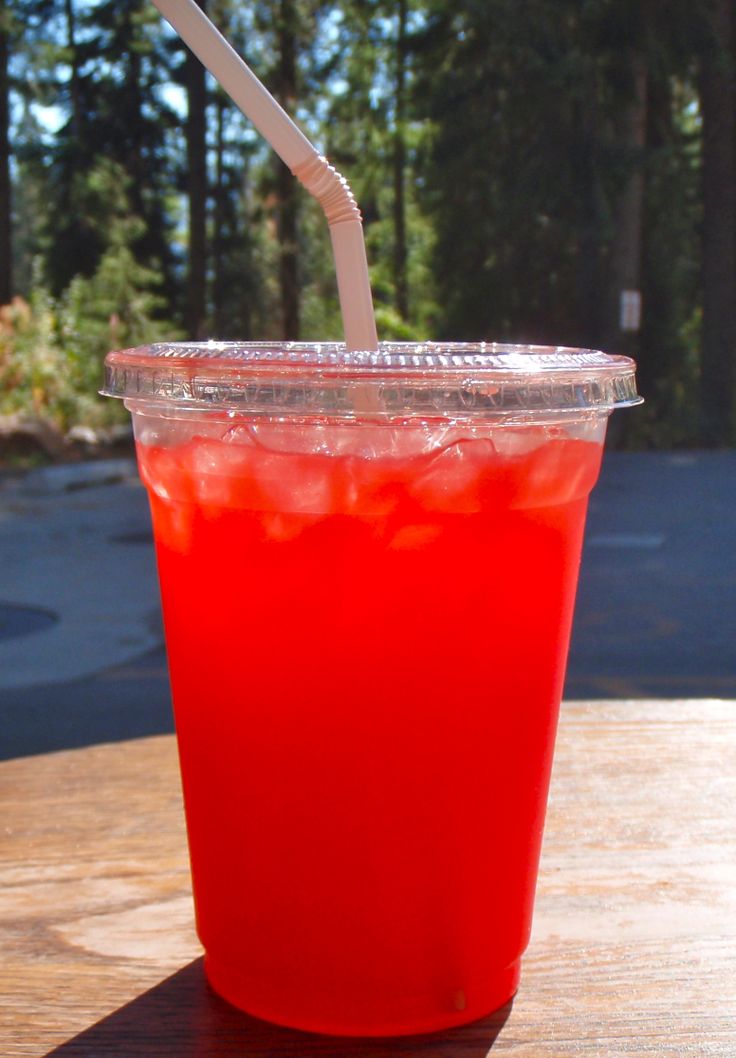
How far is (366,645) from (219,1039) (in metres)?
0.26

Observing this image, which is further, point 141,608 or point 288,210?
point 288,210

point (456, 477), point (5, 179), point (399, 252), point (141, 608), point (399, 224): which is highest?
point (456, 477)

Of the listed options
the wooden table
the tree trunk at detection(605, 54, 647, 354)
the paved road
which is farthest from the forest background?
the wooden table

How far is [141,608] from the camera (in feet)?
21.1

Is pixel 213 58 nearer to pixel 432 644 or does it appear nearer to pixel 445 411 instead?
pixel 445 411

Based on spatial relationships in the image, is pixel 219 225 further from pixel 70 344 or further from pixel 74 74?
pixel 70 344

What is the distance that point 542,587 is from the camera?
2.73 feet

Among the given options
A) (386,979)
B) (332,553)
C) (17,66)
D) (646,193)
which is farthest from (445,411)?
(17,66)

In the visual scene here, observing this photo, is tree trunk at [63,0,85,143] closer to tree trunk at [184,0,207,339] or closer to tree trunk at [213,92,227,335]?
tree trunk at [213,92,227,335]

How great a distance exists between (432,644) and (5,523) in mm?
8788

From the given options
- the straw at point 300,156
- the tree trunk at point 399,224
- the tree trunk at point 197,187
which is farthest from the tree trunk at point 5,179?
the straw at point 300,156

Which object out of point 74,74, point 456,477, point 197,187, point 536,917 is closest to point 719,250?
point 197,187

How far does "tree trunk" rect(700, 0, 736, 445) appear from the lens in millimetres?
14008

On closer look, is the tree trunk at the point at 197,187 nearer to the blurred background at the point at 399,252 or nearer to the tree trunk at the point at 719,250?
the blurred background at the point at 399,252
